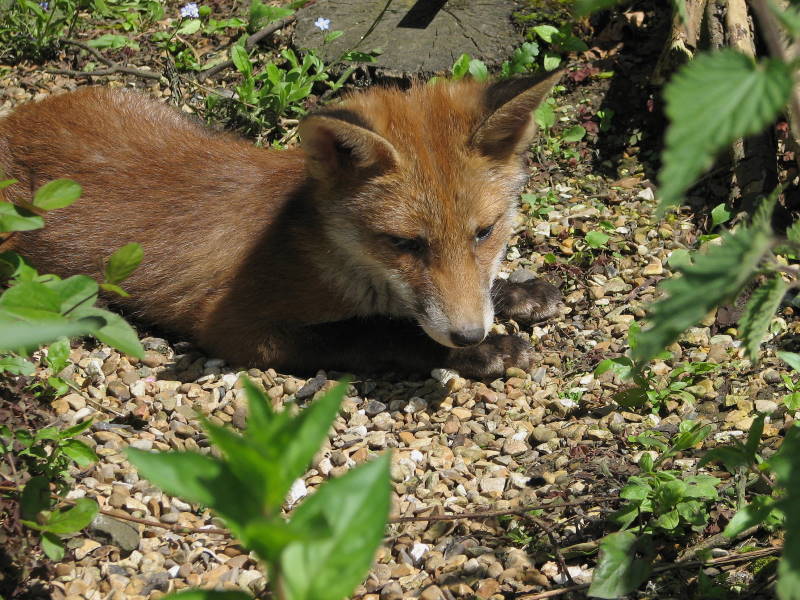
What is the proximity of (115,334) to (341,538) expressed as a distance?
1125mm

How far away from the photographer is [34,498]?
8.68 ft

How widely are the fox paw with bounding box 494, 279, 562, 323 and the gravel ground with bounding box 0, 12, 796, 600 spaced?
0.21 ft

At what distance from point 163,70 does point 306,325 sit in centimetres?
307

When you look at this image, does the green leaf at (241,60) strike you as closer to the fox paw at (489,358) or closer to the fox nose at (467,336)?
the fox paw at (489,358)

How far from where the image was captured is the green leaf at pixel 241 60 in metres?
6.04

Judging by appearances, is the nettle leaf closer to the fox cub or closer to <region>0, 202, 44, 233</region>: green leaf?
<region>0, 202, 44, 233</region>: green leaf

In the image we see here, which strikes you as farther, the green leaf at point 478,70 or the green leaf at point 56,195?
the green leaf at point 478,70

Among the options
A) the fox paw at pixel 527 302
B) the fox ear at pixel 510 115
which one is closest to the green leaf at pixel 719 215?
the fox paw at pixel 527 302

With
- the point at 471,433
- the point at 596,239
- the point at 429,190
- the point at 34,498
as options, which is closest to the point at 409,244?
the point at 429,190

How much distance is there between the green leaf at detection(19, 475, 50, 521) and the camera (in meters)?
2.64

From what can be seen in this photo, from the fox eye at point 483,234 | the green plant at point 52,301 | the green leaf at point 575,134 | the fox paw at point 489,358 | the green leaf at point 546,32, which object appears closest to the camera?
the green plant at point 52,301

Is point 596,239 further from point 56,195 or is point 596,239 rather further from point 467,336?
point 56,195

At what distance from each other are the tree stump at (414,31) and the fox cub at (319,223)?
5.48ft

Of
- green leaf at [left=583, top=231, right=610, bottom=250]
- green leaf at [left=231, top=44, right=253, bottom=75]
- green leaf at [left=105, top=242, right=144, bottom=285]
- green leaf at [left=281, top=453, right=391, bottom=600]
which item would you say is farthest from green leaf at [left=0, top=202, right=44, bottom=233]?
green leaf at [left=231, top=44, right=253, bottom=75]
